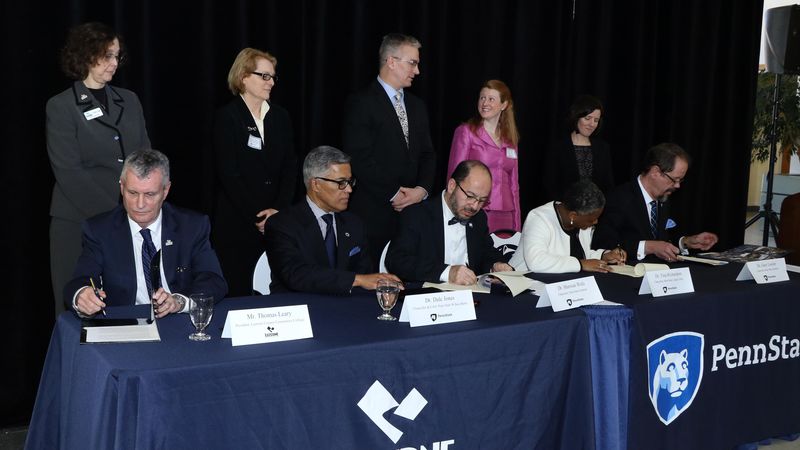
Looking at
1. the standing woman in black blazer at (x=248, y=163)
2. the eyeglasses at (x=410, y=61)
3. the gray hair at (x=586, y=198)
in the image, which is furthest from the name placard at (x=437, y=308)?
the eyeglasses at (x=410, y=61)

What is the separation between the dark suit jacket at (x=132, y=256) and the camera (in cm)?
278

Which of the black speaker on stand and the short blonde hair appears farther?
the black speaker on stand

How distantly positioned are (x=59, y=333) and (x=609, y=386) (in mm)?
1789

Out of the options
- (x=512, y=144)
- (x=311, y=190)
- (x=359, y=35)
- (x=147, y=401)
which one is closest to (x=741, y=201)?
(x=512, y=144)

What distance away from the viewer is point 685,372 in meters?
3.12

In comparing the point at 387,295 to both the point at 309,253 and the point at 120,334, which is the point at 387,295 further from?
the point at 120,334

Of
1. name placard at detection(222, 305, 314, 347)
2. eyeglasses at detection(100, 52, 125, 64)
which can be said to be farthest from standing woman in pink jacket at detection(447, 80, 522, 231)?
name placard at detection(222, 305, 314, 347)

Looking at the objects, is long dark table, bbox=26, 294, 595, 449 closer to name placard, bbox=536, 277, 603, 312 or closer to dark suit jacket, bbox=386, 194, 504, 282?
name placard, bbox=536, 277, 603, 312

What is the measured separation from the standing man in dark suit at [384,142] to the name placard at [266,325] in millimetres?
1951

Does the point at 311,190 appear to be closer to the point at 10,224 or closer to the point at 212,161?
the point at 212,161

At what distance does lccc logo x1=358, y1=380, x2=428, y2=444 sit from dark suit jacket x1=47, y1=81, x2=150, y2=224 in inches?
71.2

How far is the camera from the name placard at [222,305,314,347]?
91.0 inches

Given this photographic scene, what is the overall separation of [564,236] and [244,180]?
5.07 feet

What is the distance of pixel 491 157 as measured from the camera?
4.74 m
